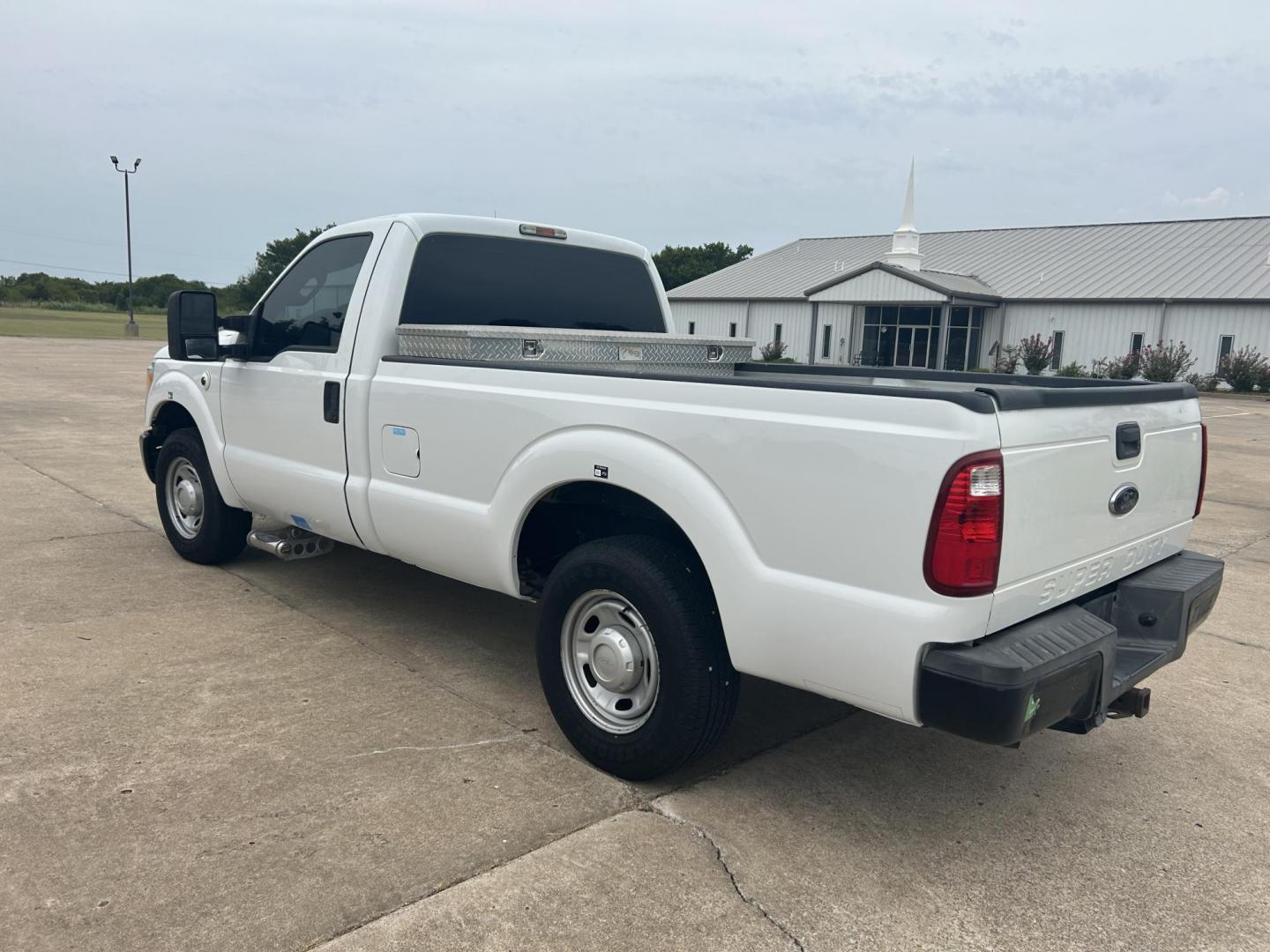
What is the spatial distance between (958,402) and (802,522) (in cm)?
56

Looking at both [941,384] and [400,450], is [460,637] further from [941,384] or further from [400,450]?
[941,384]

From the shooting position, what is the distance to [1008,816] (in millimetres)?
3385

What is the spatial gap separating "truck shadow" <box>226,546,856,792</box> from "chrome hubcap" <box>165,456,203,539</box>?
364mm

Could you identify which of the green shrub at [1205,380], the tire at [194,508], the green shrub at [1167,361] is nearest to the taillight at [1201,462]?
the tire at [194,508]

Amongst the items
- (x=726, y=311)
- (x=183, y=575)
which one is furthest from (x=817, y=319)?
(x=183, y=575)

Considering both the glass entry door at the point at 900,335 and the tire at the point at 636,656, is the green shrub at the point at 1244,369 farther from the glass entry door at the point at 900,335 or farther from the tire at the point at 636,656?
the tire at the point at 636,656

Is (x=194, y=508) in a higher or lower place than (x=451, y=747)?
higher

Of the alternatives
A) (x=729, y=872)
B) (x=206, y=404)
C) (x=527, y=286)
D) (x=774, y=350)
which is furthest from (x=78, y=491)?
(x=774, y=350)

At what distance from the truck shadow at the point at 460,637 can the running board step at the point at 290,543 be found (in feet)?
0.88

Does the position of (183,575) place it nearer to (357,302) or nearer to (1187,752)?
(357,302)

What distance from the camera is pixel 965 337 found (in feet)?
127

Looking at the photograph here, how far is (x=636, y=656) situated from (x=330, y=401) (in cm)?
201

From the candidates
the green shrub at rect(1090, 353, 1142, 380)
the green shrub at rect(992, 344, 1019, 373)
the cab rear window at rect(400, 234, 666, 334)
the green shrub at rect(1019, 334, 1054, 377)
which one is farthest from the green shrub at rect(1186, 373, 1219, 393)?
the cab rear window at rect(400, 234, 666, 334)

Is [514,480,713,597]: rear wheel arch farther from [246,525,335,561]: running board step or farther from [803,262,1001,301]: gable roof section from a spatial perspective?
[803,262,1001,301]: gable roof section
